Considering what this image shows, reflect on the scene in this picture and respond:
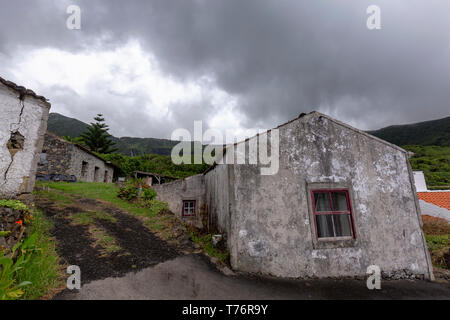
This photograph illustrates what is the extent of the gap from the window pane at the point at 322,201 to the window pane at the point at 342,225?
338 millimetres

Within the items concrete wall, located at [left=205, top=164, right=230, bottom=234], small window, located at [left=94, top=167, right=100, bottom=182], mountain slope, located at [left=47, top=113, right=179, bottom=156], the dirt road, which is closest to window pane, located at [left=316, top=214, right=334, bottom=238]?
the dirt road

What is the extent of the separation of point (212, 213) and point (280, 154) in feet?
12.6

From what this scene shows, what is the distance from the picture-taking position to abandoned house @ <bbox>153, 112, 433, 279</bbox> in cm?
505

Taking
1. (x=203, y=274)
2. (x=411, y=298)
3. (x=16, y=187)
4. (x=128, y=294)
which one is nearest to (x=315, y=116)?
(x=411, y=298)

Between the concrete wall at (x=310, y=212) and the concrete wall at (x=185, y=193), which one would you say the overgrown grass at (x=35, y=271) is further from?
the concrete wall at (x=185, y=193)

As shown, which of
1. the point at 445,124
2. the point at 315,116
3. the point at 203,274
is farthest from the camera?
the point at 445,124

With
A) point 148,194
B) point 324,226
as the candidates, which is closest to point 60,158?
point 148,194

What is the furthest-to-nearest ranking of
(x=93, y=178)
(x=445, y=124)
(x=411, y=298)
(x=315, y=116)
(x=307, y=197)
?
(x=445, y=124), (x=93, y=178), (x=315, y=116), (x=307, y=197), (x=411, y=298)

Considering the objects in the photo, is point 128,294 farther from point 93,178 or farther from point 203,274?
point 93,178

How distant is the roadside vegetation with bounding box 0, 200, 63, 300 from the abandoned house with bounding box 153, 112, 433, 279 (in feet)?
12.1

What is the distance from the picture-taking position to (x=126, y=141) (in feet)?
434

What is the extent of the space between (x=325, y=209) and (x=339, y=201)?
51cm

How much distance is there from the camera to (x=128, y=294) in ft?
12.2
